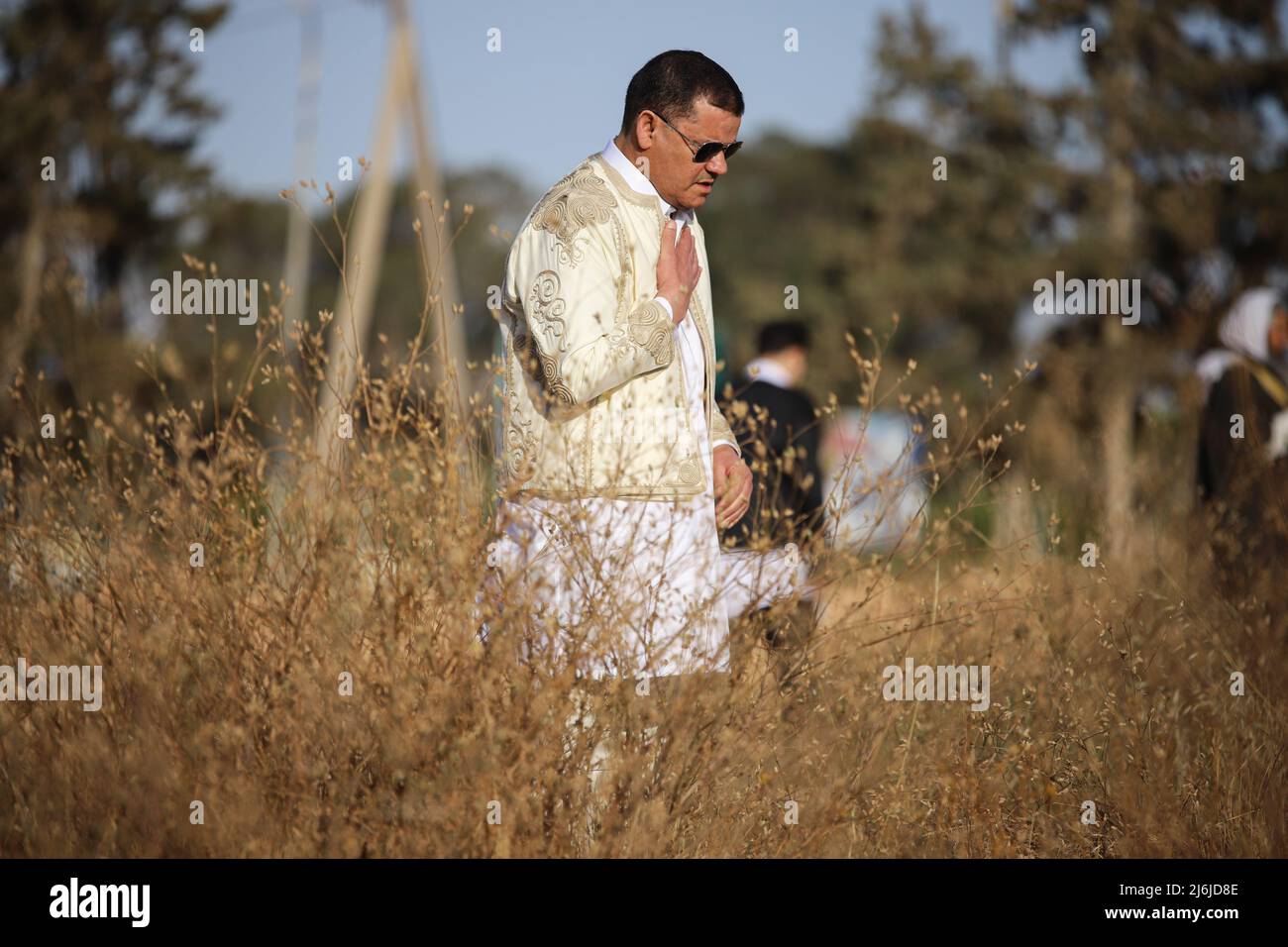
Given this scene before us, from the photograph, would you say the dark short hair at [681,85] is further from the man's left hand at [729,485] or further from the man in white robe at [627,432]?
the man's left hand at [729,485]

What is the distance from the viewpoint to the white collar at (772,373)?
554 centimetres

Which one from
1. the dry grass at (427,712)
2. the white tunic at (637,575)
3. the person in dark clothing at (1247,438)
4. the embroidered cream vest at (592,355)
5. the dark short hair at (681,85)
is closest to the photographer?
the dry grass at (427,712)

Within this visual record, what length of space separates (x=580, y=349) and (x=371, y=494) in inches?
19.9

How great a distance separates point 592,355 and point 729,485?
514 mm

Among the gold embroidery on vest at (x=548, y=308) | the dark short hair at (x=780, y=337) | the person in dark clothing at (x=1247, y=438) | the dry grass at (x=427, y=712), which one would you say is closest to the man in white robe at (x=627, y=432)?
the gold embroidery on vest at (x=548, y=308)

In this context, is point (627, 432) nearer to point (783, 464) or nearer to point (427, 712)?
point (427, 712)

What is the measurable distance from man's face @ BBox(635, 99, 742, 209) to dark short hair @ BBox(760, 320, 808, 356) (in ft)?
7.98

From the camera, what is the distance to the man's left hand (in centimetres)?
323

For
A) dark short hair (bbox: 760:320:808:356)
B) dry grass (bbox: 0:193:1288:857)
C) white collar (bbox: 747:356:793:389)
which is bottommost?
dry grass (bbox: 0:193:1288:857)

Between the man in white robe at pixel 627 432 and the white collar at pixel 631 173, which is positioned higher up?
the white collar at pixel 631 173

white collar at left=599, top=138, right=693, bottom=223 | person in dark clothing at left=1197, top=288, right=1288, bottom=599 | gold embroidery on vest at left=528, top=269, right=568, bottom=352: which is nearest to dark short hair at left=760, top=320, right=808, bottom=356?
person in dark clothing at left=1197, top=288, right=1288, bottom=599

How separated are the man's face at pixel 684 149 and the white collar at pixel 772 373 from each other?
2.32 metres

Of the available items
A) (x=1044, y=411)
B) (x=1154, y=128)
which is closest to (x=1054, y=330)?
(x=1154, y=128)

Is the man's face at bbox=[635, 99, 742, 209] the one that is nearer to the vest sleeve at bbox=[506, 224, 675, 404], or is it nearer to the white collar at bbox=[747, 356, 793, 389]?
the vest sleeve at bbox=[506, 224, 675, 404]
